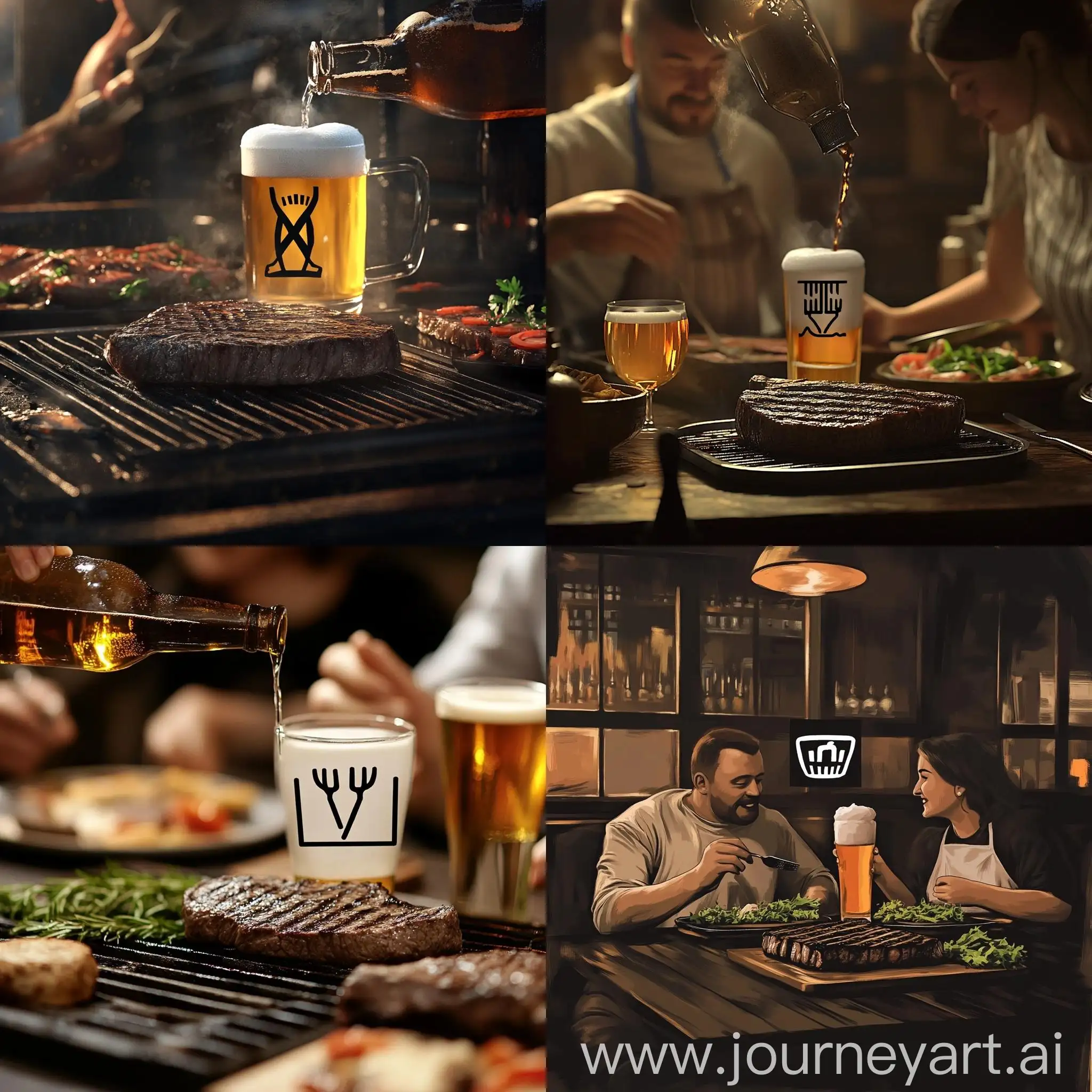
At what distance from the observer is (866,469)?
1358 millimetres

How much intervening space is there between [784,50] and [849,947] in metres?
0.89

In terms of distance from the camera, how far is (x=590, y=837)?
57.7 inches

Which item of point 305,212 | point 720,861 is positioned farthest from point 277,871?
point 305,212

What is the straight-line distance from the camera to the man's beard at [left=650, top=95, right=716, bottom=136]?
4.90 feet

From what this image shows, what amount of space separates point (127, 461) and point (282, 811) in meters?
0.71

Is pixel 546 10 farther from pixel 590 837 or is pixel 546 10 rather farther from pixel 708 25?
pixel 590 837

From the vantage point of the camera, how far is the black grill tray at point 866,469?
1.35 metres

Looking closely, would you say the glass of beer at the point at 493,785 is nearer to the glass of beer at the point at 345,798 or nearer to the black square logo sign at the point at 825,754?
the glass of beer at the point at 345,798

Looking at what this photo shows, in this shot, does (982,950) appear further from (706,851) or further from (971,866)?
(706,851)

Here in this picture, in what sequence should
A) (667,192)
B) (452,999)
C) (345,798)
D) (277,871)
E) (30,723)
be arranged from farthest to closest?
1. (30,723)
2. (277,871)
3. (345,798)
4. (667,192)
5. (452,999)

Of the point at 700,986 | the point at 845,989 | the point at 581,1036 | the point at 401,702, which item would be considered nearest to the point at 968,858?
the point at 845,989

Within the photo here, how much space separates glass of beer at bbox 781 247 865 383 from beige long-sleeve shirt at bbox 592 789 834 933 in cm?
45

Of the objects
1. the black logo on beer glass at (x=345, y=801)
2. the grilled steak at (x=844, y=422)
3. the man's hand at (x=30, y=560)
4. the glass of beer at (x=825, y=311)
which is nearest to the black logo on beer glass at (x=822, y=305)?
the glass of beer at (x=825, y=311)

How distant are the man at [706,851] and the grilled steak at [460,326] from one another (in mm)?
462
